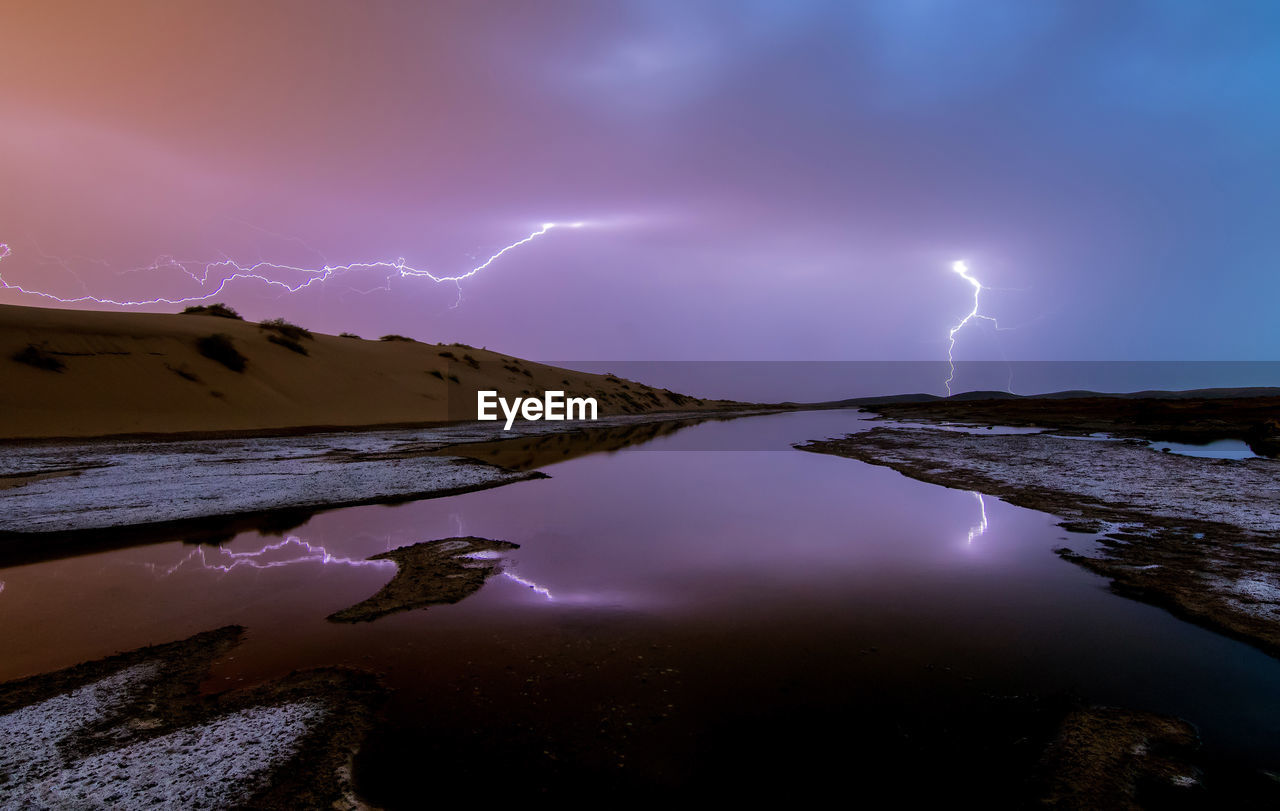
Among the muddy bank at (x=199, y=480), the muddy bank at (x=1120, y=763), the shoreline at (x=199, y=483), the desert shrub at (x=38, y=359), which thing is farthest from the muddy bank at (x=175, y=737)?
the desert shrub at (x=38, y=359)

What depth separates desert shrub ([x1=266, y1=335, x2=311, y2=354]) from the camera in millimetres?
33781

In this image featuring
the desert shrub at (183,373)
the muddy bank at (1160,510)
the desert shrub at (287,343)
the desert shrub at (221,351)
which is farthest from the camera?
the desert shrub at (287,343)

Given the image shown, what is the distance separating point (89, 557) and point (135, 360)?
23.9 m

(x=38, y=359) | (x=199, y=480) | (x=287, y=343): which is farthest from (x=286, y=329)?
(x=199, y=480)

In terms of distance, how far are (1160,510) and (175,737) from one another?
13811mm

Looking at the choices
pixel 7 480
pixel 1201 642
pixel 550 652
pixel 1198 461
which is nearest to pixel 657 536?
pixel 550 652

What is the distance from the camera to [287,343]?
34.4 m

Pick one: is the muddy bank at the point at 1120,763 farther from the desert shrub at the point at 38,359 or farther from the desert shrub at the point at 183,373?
the desert shrub at the point at 183,373

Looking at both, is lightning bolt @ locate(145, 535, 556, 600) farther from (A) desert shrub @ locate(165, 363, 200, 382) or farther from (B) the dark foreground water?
(A) desert shrub @ locate(165, 363, 200, 382)

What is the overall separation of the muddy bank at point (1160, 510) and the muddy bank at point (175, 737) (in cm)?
749

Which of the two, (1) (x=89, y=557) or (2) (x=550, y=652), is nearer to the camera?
(2) (x=550, y=652)

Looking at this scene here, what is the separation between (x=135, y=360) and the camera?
80.4 ft

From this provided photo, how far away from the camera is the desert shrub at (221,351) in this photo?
91.8 ft

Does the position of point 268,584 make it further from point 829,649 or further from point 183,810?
point 829,649
